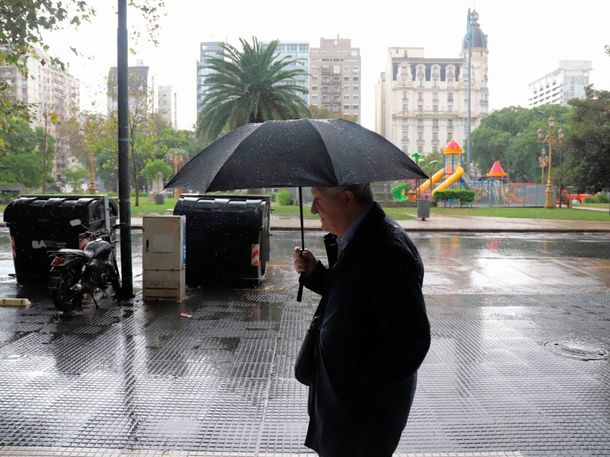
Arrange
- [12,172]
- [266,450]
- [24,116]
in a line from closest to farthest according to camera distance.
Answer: [266,450], [24,116], [12,172]

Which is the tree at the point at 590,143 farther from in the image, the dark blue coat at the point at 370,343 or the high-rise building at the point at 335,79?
the high-rise building at the point at 335,79

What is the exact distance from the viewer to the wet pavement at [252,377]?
11.8 ft

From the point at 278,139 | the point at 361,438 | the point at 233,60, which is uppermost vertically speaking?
the point at 233,60

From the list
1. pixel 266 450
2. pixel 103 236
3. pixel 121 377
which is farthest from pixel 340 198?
pixel 103 236

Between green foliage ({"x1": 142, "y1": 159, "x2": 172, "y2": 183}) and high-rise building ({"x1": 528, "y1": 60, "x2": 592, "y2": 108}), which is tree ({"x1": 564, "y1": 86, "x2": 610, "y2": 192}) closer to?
green foliage ({"x1": 142, "y1": 159, "x2": 172, "y2": 183})

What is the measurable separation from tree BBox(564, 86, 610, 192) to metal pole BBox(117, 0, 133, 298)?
95.8ft

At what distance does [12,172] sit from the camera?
169 ft

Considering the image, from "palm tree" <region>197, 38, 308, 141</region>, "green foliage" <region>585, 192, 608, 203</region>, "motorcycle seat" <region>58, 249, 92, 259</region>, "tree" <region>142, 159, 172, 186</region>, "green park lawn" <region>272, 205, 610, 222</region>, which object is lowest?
"green park lawn" <region>272, 205, 610, 222</region>

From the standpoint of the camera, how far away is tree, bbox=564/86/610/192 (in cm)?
A: 3048

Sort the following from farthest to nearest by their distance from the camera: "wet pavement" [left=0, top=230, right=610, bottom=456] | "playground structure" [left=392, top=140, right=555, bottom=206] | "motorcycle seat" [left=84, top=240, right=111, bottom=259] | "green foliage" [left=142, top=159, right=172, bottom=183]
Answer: "green foliage" [left=142, top=159, right=172, bottom=183]
"playground structure" [left=392, top=140, right=555, bottom=206]
"motorcycle seat" [left=84, top=240, right=111, bottom=259]
"wet pavement" [left=0, top=230, right=610, bottom=456]

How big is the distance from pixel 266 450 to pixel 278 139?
1979 millimetres

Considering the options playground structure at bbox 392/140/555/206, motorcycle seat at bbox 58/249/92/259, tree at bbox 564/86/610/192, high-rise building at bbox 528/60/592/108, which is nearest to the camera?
motorcycle seat at bbox 58/249/92/259

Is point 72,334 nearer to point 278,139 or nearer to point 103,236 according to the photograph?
point 103,236


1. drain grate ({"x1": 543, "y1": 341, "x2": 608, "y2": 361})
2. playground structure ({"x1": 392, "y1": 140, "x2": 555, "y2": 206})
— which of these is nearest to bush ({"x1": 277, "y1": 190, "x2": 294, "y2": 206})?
A: playground structure ({"x1": 392, "y1": 140, "x2": 555, "y2": 206})
